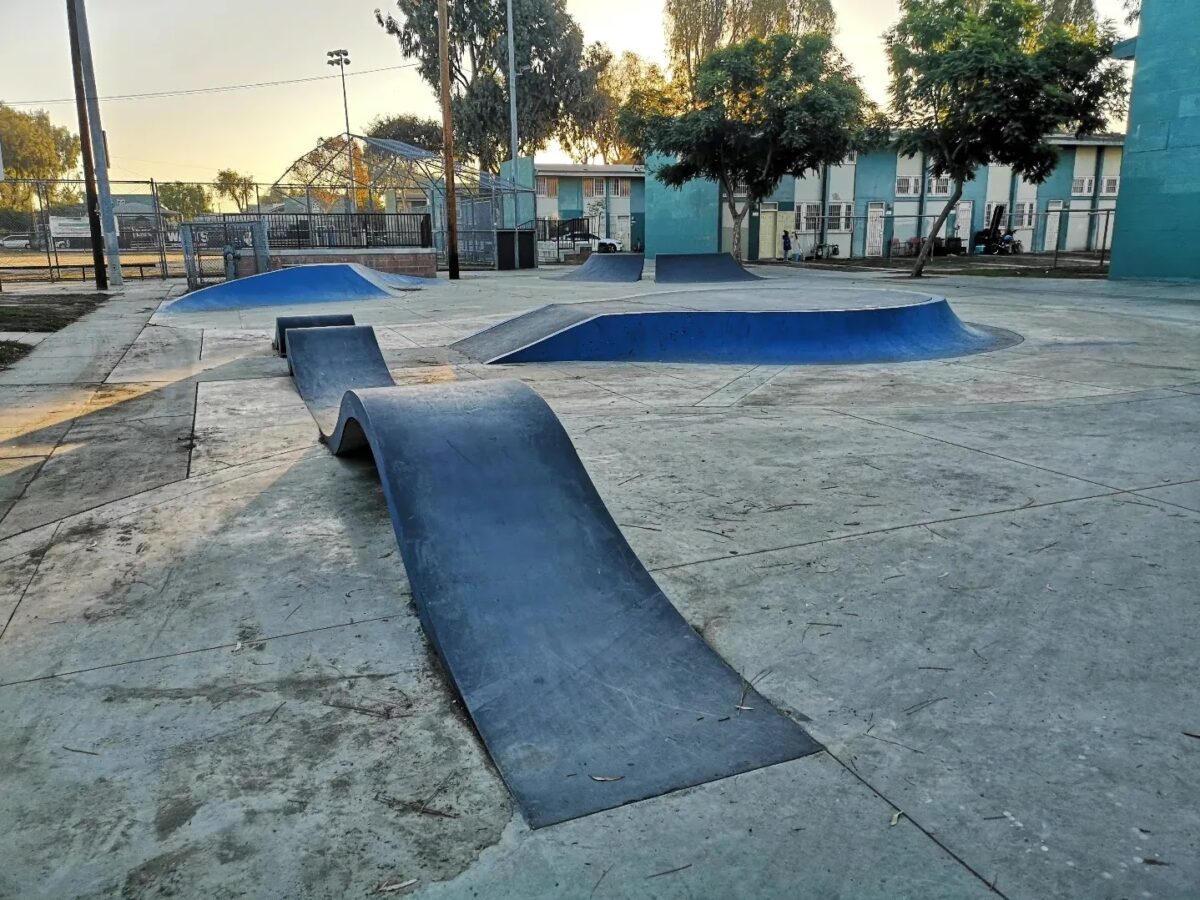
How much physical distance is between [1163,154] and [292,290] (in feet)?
74.2

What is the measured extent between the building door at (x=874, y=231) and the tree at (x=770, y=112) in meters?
11.1

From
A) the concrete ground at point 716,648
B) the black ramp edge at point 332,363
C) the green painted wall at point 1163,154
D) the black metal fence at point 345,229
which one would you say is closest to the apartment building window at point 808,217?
the green painted wall at point 1163,154

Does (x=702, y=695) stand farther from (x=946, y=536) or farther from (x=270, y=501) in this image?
(x=270, y=501)

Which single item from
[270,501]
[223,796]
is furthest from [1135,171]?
[223,796]

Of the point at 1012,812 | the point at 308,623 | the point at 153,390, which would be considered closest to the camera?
the point at 1012,812

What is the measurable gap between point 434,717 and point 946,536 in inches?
105

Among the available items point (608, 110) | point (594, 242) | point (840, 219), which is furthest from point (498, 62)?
point (840, 219)

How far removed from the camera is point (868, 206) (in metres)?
41.7

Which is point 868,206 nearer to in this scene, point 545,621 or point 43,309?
point 43,309

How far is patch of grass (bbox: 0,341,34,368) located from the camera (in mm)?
10182

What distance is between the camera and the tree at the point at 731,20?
51375mm

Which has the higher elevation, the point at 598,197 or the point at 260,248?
the point at 598,197

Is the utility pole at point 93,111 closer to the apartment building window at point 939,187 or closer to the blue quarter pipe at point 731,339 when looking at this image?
the blue quarter pipe at point 731,339

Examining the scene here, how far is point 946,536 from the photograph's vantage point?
4.15 m
